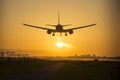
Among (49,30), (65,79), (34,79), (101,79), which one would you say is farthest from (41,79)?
(49,30)

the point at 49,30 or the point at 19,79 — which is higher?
the point at 49,30

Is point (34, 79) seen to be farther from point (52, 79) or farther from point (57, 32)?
point (57, 32)

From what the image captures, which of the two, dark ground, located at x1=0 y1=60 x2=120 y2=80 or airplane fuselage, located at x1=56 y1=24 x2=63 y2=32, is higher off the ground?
airplane fuselage, located at x1=56 y1=24 x2=63 y2=32

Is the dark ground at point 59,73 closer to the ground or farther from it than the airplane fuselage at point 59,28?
closer to the ground

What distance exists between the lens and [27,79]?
3650 centimetres

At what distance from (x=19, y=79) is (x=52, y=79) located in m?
3.29

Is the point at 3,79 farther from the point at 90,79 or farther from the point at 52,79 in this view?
the point at 90,79

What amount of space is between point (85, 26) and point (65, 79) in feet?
118

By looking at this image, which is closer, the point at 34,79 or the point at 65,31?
the point at 34,79

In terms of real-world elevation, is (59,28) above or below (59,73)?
above

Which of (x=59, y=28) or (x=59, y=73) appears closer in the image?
(x=59, y=73)

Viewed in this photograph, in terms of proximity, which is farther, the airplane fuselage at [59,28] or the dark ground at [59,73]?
the airplane fuselage at [59,28]

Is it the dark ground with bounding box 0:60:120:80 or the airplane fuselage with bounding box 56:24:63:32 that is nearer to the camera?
the dark ground with bounding box 0:60:120:80

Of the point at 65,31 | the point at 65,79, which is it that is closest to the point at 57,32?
the point at 65,31
